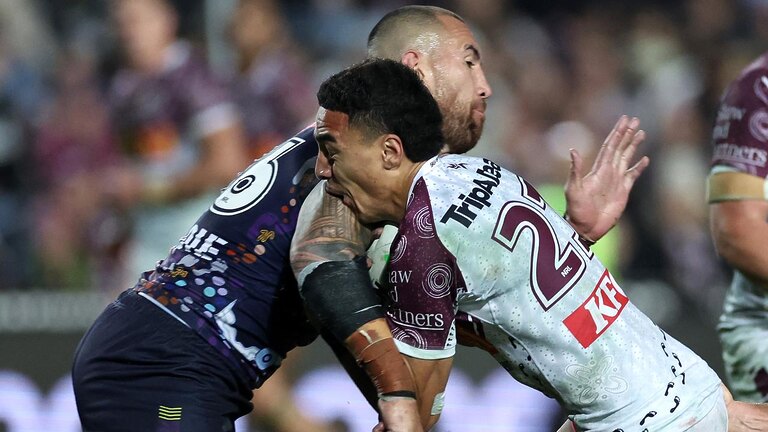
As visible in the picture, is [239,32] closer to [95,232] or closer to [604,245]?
[95,232]

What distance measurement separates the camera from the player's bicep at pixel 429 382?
3082mm

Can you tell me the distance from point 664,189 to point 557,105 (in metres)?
1.13

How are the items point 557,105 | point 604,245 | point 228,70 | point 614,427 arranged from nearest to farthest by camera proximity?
point 614,427
point 604,245
point 228,70
point 557,105

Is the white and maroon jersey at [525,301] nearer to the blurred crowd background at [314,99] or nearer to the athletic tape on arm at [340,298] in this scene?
the athletic tape on arm at [340,298]

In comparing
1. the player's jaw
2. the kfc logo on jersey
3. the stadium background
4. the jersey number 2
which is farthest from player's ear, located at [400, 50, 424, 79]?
the stadium background

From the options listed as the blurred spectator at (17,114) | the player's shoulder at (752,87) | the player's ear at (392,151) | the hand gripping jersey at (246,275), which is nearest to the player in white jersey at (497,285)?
the player's ear at (392,151)

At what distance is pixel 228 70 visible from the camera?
8.69 m

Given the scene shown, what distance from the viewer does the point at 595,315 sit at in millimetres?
3074

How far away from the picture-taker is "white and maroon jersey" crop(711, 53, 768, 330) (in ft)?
14.7

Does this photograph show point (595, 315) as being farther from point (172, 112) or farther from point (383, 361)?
point (172, 112)

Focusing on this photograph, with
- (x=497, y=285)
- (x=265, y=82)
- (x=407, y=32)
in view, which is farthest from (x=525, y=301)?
(x=265, y=82)

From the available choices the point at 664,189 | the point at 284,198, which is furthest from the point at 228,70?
the point at 284,198

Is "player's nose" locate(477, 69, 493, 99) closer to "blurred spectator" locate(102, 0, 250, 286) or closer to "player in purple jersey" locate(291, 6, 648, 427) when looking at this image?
"player in purple jersey" locate(291, 6, 648, 427)

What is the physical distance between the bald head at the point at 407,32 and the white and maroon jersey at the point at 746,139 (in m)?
1.36
